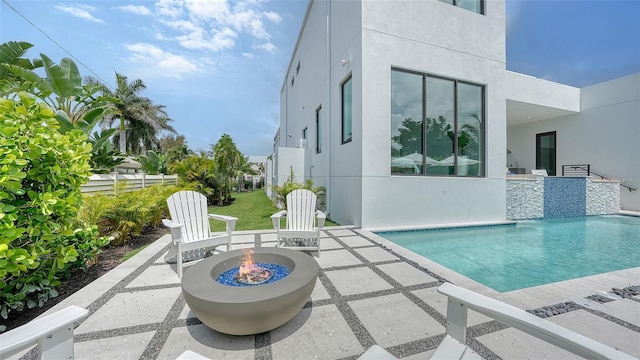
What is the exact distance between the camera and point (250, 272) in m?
2.50

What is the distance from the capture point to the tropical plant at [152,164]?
37.7 ft

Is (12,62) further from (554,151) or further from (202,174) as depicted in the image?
(554,151)

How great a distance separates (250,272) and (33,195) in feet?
6.98

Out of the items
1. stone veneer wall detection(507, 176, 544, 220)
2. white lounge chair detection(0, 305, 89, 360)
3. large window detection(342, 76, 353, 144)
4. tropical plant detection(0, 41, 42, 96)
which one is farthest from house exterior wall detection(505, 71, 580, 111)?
tropical plant detection(0, 41, 42, 96)

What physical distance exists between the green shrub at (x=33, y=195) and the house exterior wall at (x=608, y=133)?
17.5 m

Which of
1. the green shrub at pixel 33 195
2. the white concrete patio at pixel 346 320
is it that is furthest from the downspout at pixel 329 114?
the green shrub at pixel 33 195

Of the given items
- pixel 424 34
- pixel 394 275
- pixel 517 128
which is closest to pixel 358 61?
pixel 424 34

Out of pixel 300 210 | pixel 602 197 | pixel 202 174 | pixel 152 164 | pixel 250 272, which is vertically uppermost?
pixel 152 164

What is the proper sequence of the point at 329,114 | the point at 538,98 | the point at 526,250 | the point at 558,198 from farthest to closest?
1. the point at 538,98
2. the point at 558,198
3. the point at 329,114
4. the point at 526,250

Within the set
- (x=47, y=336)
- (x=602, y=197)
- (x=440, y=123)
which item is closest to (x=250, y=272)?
(x=47, y=336)

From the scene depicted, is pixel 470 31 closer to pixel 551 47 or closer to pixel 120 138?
pixel 551 47

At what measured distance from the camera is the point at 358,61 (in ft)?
20.7

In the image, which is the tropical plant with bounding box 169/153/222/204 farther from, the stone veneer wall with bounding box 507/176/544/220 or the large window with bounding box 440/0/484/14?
the stone veneer wall with bounding box 507/176/544/220

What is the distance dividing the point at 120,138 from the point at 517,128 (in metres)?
30.3
